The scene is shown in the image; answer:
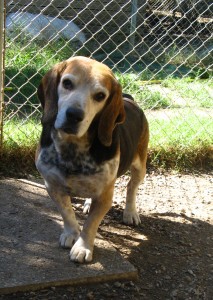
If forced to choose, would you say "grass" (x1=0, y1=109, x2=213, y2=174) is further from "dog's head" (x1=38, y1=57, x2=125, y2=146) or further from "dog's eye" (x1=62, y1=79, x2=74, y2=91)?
"dog's eye" (x1=62, y1=79, x2=74, y2=91)

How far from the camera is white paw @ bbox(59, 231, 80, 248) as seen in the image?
3.38 metres

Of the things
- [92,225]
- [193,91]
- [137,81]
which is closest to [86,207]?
[92,225]

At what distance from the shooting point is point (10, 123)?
5031 millimetres

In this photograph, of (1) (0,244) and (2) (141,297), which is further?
(1) (0,244)

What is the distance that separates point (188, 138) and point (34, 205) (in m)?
2.04

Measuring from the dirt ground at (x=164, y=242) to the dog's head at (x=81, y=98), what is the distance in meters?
0.85

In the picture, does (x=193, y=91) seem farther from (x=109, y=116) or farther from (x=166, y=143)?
(x=109, y=116)

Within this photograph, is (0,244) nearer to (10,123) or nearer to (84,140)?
(84,140)

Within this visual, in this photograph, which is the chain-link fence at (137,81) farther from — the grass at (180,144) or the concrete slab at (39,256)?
the concrete slab at (39,256)

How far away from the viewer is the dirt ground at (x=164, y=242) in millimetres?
3158

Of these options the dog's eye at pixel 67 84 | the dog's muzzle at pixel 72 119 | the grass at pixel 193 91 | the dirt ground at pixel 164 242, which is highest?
the dog's eye at pixel 67 84

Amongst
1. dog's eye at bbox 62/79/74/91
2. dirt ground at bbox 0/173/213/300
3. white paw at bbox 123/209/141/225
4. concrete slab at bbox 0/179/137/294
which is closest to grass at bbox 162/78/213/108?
dirt ground at bbox 0/173/213/300

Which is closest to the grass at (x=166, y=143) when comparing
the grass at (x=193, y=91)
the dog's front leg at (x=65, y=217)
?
the grass at (x=193, y=91)

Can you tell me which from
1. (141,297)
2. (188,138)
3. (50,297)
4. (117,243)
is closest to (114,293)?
(141,297)
